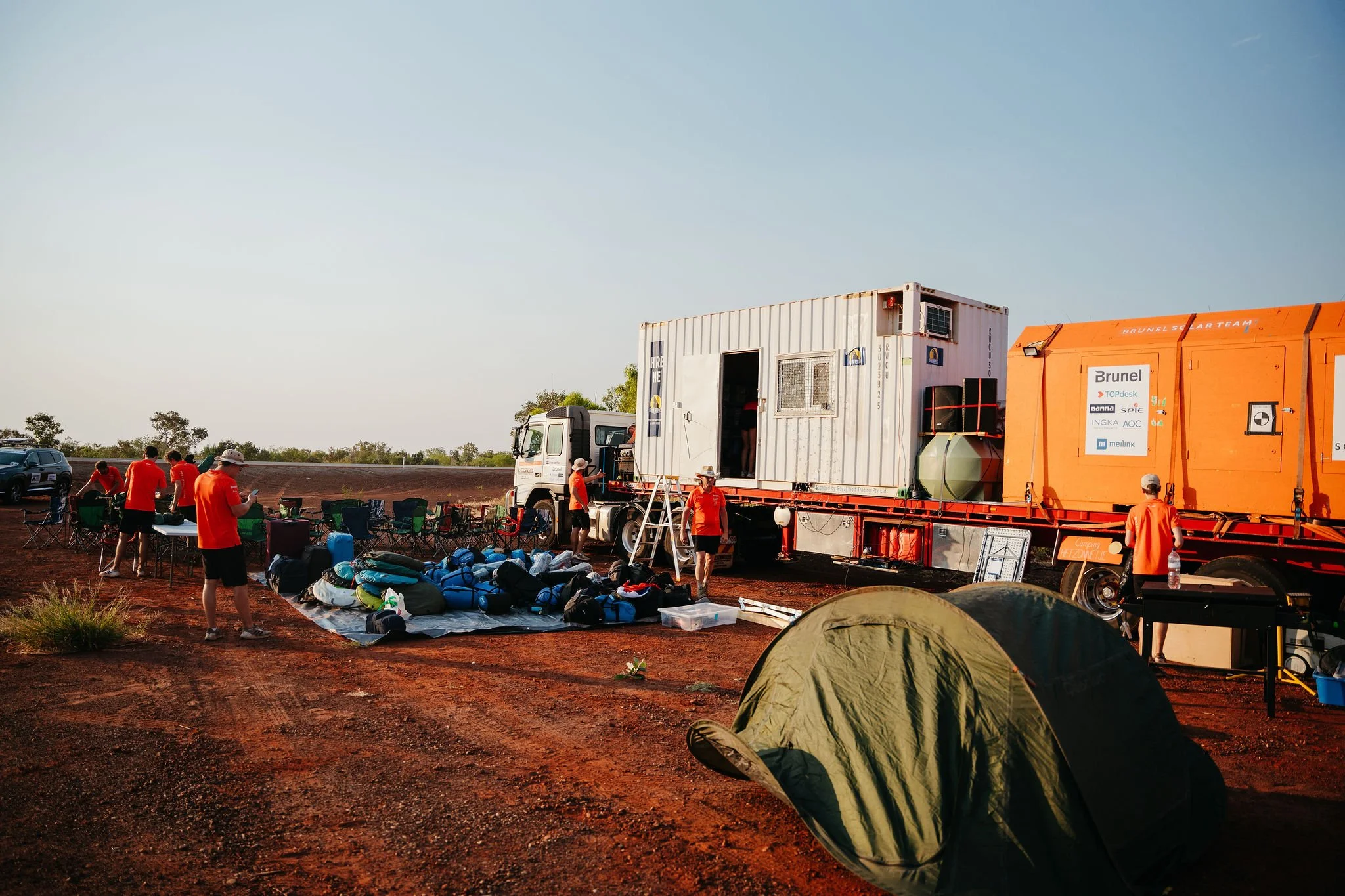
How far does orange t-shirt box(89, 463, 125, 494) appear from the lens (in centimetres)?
1388

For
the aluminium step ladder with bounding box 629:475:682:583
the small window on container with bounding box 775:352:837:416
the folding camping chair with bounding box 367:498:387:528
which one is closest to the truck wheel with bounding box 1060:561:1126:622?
the small window on container with bounding box 775:352:837:416

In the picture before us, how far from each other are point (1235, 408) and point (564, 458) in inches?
400

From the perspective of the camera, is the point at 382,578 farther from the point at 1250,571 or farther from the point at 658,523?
the point at 1250,571

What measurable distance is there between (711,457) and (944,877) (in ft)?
32.3

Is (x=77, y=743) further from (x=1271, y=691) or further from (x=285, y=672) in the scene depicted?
(x=1271, y=691)

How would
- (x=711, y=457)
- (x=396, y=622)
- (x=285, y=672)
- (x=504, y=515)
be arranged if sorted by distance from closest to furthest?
1. (x=285, y=672)
2. (x=396, y=622)
3. (x=711, y=457)
4. (x=504, y=515)

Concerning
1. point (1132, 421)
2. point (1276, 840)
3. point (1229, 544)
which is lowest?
point (1276, 840)

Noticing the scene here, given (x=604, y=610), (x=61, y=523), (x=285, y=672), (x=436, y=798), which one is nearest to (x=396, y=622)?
(x=285, y=672)

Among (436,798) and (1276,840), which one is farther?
(436,798)

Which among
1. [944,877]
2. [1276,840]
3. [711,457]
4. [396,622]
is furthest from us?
[711,457]

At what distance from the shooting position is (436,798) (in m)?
4.42

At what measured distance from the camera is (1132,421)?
8.88 meters

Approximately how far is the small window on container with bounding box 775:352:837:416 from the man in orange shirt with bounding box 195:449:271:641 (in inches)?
270

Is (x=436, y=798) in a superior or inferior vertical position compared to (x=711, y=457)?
inferior
